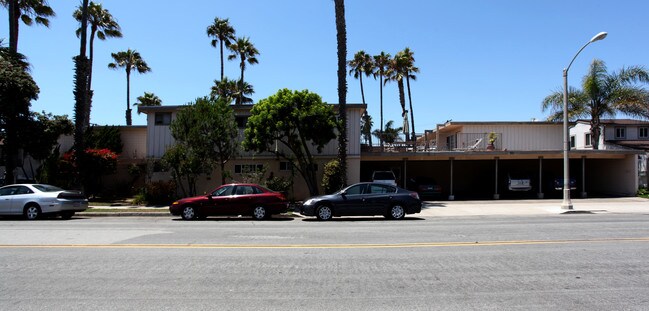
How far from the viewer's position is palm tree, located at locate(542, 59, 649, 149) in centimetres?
2870

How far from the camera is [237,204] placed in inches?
653

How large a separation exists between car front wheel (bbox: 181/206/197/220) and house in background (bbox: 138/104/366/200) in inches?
314

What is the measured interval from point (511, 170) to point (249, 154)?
18.5m

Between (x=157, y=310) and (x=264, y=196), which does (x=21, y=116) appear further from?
(x=157, y=310)

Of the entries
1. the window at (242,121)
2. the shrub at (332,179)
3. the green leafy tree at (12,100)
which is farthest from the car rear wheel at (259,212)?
the green leafy tree at (12,100)

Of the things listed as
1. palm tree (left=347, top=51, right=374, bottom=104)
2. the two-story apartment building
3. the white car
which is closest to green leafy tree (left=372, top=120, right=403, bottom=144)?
palm tree (left=347, top=51, right=374, bottom=104)

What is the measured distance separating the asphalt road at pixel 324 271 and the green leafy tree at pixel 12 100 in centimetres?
1208

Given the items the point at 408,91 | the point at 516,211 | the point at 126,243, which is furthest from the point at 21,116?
the point at 408,91

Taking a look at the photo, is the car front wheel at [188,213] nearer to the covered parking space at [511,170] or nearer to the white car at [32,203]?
the white car at [32,203]

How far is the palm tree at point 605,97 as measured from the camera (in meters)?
28.7

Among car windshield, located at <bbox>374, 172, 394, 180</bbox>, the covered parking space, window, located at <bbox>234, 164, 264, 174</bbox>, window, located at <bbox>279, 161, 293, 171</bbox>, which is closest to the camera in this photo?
window, located at <bbox>234, 164, 264, 174</bbox>

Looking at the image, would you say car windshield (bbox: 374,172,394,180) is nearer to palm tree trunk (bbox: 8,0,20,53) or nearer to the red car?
the red car

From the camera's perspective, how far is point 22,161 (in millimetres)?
25641

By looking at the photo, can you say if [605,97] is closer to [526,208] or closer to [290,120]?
[526,208]
